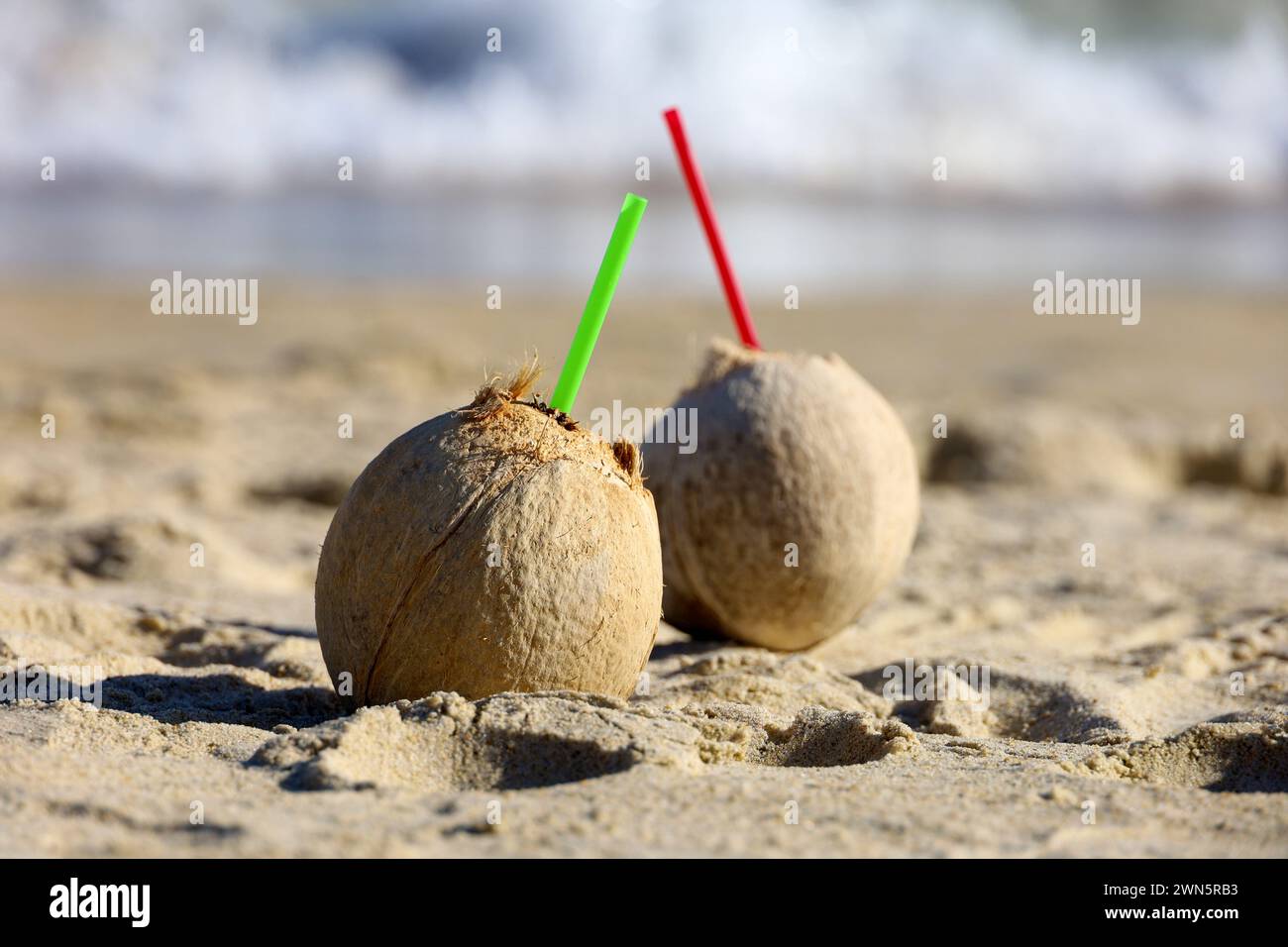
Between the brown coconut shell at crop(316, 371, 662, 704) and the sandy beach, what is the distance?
0.19m

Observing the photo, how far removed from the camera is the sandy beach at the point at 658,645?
278 centimetres

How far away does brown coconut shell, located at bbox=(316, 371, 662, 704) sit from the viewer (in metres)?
3.41

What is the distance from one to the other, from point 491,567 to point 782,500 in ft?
4.46

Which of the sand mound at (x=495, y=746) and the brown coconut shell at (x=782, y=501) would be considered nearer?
the sand mound at (x=495, y=746)

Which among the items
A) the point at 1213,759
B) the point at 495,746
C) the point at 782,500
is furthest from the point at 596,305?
the point at 1213,759

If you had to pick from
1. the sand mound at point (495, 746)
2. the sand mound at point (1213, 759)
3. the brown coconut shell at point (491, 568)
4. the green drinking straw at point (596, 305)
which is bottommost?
the sand mound at point (1213, 759)

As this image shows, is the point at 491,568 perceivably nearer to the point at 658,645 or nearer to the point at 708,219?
the point at 658,645

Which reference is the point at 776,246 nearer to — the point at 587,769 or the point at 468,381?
the point at 468,381

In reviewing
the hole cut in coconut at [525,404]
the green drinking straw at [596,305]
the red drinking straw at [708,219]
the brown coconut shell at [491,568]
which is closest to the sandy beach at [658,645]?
the brown coconut shell at [491,568]

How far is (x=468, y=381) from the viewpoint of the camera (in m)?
10.3

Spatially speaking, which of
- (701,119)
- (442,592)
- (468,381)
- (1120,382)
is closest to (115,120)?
(701,119)

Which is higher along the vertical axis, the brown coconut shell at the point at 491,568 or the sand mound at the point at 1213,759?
the brown coconut shell at the point at 491,568

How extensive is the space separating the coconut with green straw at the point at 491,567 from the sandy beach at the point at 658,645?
19 centimetres

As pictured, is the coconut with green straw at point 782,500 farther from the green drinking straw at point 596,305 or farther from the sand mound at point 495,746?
the sand mound at point 495,746
